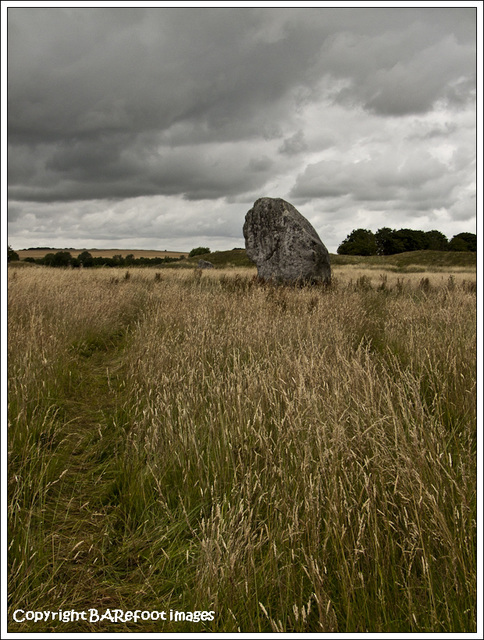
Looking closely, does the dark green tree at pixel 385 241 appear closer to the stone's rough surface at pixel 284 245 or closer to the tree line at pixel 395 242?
the tree line at pixel 395 242

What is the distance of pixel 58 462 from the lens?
118 inches

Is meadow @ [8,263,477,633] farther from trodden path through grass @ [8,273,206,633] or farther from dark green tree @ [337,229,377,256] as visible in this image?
dark green tree @ [337,229,377,256]

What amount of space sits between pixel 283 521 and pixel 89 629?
99 cm

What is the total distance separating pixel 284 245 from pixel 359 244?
219ft

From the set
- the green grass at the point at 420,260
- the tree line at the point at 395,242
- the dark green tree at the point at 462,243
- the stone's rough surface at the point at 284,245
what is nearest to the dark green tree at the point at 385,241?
the tree line at the point at 395,242

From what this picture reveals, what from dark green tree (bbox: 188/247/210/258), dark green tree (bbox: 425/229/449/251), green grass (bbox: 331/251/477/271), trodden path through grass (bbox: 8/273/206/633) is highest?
dark green tree (bbox: 425/229/449/251)

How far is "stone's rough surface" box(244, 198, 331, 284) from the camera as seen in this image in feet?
39.5

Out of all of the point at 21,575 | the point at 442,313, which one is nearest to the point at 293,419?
the point at 21,575

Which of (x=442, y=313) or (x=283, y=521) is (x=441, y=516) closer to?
(x=283, y=521)

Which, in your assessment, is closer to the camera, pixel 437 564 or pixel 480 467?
pixel 437 564

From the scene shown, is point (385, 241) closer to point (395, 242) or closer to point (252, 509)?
point (395, 242)

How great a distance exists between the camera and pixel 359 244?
74.8m

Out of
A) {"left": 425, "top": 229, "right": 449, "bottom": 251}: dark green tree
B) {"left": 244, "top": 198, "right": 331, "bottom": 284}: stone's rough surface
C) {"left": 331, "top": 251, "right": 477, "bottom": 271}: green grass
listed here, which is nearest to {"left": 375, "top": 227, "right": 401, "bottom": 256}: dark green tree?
{"left": 425, "top": 229, "right": 449, "bottom": 251}: dark green tree

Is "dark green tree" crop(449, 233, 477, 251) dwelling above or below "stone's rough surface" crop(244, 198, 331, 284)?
above
